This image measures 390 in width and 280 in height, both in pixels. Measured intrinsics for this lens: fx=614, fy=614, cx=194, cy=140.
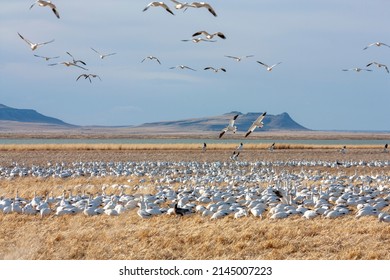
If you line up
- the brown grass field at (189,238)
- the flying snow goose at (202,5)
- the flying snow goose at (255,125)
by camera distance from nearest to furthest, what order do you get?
1. the brown grass field at (189,238)
2. the flying snow goose at (202,5)
3. the flying snow goose at (255,125)

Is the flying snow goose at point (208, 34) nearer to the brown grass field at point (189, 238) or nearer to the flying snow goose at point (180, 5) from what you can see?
the flying snow goose at point (180, 5)

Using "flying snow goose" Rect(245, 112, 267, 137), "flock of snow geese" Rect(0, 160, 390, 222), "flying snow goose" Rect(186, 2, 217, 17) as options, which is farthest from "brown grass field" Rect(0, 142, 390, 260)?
"flying snow goose" Rect(186, 2, 217, 17)

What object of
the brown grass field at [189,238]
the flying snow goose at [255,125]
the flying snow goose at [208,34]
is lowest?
the brown grass field at [189,238]

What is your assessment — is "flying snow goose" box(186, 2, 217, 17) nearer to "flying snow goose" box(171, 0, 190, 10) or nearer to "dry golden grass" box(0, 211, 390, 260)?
"flying snow goose" box(171, 0, 190, 10)

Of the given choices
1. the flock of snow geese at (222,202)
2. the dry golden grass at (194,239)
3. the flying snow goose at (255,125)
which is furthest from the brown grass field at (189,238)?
the flying snow goose at (255,125)

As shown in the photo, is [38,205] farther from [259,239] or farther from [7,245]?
[259,239]

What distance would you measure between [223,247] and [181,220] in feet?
9.48

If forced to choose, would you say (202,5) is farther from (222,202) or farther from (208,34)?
(222,202)

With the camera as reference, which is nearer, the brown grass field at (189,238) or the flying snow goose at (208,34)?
the brown grass field at (189,238)

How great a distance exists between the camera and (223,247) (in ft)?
39.2

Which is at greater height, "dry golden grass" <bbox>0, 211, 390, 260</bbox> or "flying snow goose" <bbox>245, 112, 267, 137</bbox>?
"flying snow goose" <bbox>245, 112, 267, 137</bbox>

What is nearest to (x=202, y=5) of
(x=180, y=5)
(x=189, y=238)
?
(x=180, y=5)

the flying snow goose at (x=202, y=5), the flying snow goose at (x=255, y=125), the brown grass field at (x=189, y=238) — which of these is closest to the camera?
the brown grass field at (x=189, y=238)

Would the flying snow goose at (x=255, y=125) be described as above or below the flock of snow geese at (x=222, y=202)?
above
